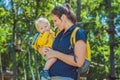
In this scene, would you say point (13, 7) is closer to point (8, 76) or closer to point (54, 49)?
point (54, 49)

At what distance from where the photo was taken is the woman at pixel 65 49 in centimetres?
303

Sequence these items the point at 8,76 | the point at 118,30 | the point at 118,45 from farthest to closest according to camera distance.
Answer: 1. the point at 8,76
2. the point at 118,30
3. the point at 118,45

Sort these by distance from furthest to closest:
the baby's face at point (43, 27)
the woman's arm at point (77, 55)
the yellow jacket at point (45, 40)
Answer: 1. the baby's face at point (43, 27)
2. the yellow jacket at point (45, 40)
3. the woman's arm at point (77, 55)

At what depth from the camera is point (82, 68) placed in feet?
10.1

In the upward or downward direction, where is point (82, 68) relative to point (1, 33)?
upward

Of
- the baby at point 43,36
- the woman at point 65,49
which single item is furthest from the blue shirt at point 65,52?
the baby at point 43,36

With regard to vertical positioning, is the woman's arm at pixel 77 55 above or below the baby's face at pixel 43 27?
below

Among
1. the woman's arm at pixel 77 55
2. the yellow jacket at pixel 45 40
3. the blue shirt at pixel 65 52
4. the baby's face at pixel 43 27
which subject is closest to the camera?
the woman's arm at pixel 77 55

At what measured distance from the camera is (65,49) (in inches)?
124

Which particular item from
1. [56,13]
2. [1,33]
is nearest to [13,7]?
[1,33]

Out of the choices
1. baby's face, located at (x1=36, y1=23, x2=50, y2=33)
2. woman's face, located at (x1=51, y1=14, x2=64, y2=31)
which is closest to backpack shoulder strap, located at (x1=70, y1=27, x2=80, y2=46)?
woman's face, located at (x1=51, y1=14, x2=64, y2=31)

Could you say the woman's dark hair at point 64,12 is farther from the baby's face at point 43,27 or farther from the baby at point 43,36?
the baby's face at point 43,27

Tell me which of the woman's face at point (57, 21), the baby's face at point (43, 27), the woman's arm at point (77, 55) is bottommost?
the woman's arm at point (77, 55)

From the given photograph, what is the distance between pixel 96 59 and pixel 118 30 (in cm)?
602
